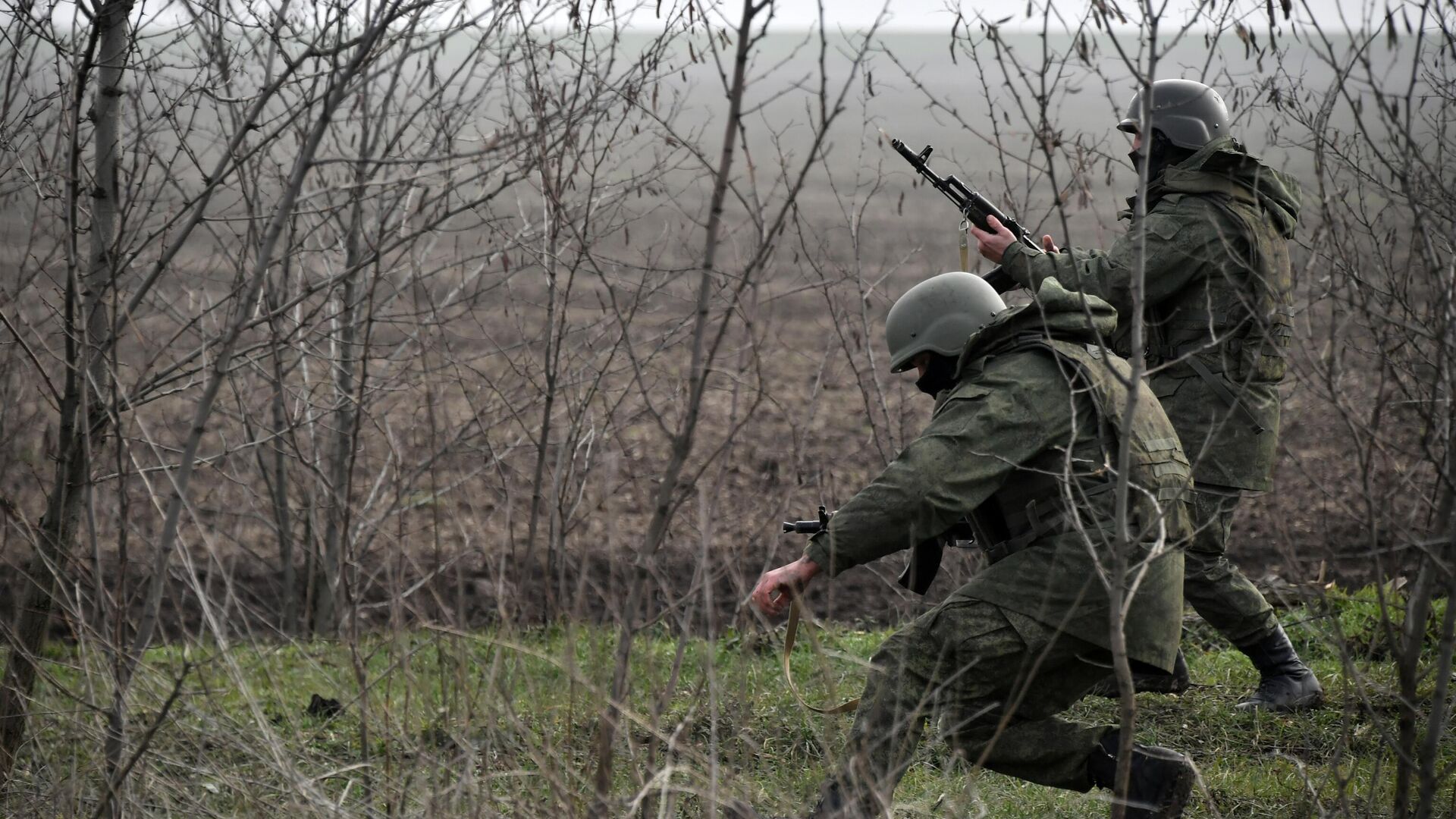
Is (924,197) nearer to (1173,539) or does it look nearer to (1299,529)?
(1299,529)

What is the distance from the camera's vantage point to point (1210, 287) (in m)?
4.63

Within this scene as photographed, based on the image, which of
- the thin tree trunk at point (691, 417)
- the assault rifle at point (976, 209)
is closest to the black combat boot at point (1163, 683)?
the assault rifle at point (976, 209)

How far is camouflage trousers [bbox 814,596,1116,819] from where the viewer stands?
134 inches

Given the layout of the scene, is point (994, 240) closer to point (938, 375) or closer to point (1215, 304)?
point (1215, 304)

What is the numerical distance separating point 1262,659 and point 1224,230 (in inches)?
64.4

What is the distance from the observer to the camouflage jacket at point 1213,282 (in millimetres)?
4508

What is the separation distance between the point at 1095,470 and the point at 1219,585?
1.61 meters

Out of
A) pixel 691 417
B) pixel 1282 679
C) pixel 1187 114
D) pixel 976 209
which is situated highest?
pixel 1187 114

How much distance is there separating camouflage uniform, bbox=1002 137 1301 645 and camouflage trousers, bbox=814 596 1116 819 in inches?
48.9

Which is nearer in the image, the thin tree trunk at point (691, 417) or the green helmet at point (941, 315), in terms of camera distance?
the thin tree trunk at point (691, 417)

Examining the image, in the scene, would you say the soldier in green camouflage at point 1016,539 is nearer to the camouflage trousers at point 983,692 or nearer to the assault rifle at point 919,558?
the camouflage trousers at point 983,692

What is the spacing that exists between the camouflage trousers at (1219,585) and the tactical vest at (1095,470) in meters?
1.12

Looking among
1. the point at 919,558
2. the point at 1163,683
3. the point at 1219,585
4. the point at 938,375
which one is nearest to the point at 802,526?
the point at 919,558

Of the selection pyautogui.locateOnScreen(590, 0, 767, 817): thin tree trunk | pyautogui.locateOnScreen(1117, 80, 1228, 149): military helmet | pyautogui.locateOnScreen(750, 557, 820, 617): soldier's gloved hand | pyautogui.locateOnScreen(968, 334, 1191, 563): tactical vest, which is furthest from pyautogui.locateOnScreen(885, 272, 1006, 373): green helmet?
pyautogui.locateOnScreen(1117, 80, 1228, 149): military helmet
